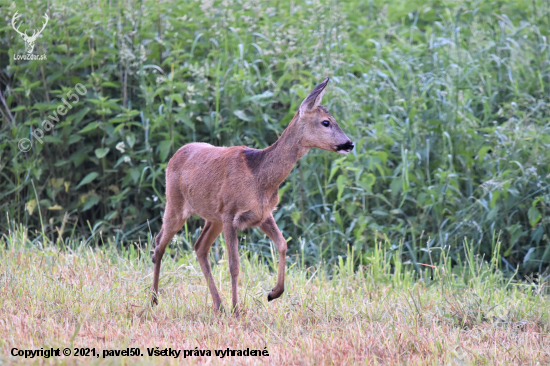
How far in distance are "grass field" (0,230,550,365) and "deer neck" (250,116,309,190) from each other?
971 mm

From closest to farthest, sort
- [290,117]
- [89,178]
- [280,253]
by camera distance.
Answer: [280,253]
[290,117]
[89,178]

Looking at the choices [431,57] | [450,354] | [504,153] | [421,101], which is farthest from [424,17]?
[450,354]

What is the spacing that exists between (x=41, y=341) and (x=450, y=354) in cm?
266

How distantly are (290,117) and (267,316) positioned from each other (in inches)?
126

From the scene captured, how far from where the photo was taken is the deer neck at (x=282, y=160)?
4.99 m

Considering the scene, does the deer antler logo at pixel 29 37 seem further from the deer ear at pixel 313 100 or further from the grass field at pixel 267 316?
the deer ear at pixel 313 100

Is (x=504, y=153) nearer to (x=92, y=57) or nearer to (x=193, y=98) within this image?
(x=193, y=98)

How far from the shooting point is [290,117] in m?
7.73

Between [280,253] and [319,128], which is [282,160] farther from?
[280,253]

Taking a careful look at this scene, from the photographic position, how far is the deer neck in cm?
499

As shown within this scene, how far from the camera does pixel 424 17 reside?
10328 mm

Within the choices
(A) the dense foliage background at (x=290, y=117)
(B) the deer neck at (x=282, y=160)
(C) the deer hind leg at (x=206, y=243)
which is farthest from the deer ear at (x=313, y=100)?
(A) the dense foliage background at (x=290, y=117)

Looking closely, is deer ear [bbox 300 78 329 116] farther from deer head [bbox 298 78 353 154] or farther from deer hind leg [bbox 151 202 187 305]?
deer hind leg [bbox 151 202 187 305]

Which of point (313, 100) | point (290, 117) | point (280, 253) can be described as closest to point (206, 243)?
point (280, 253)
